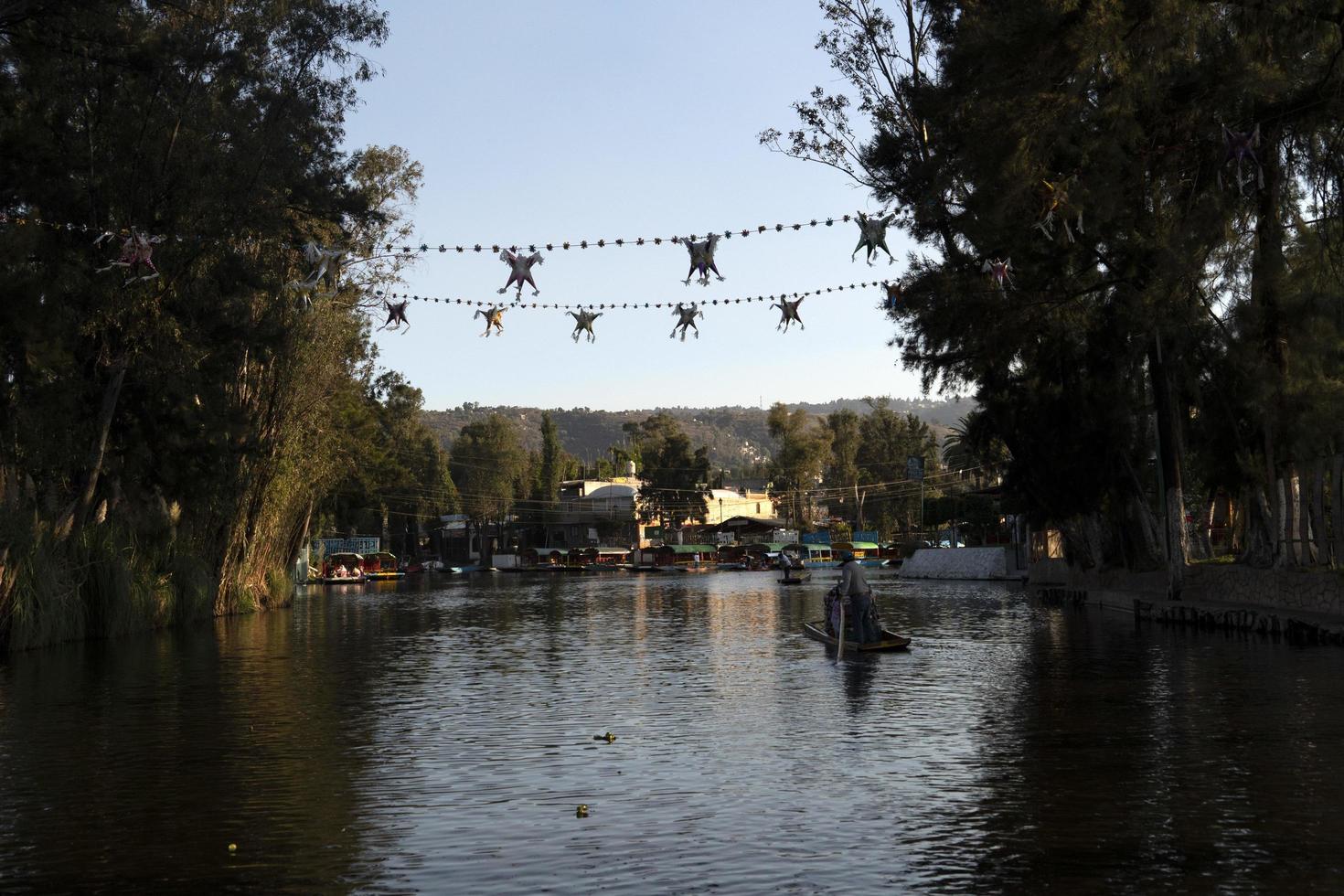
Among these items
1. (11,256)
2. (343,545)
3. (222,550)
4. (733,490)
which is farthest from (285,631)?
(733,490)

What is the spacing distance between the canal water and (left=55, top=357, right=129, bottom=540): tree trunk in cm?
432

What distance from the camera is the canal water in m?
10.4

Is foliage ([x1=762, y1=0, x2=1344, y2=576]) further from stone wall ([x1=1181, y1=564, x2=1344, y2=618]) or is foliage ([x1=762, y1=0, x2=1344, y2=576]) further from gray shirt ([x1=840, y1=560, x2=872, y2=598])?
gray shirt ([x1=840, y1=560, x2=872, y2=598])

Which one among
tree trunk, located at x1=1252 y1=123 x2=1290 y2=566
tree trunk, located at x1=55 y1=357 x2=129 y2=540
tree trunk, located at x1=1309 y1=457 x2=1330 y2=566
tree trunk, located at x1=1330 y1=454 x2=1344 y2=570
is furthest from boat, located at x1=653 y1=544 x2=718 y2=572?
tree trunk, located at x1=1252 y1=123 x2=1290 y2=566

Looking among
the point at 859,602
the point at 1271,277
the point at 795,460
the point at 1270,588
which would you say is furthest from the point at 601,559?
the point at 1271,277

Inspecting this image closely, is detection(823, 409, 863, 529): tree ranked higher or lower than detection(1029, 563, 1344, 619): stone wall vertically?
higher

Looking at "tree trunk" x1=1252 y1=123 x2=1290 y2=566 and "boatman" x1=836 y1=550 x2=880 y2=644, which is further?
"boatman" x1=836 y1=550 x2=880 y2=644

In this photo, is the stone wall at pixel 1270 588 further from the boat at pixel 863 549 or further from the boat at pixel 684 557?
the boat at pixel 684 557

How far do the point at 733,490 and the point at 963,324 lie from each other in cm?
14504

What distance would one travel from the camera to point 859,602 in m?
28.7

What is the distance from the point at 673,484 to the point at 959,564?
74232 millimetres

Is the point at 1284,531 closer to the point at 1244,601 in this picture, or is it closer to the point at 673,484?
the point at 1244,601

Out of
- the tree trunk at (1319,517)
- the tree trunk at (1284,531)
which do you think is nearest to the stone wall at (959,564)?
the tree trunk at (1284,531)

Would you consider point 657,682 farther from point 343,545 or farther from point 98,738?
point 343,545
